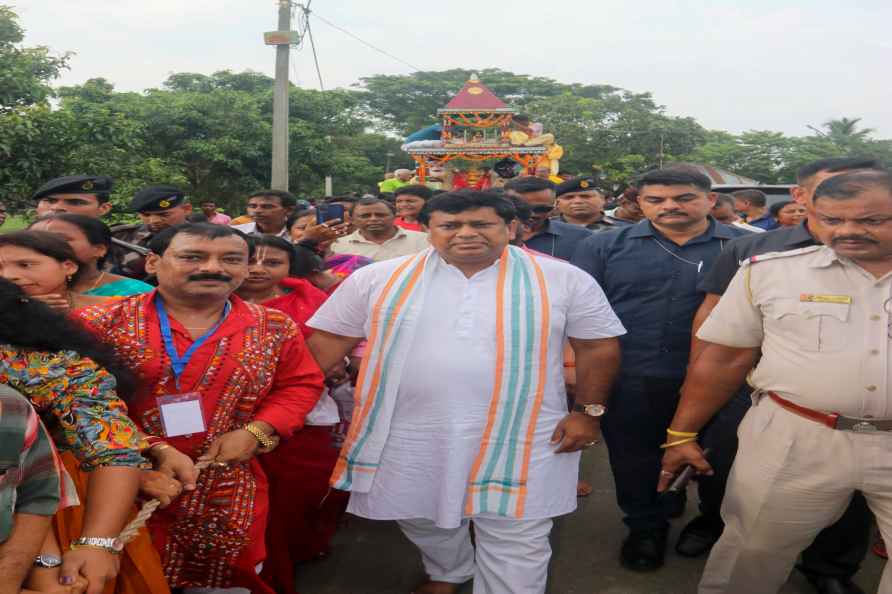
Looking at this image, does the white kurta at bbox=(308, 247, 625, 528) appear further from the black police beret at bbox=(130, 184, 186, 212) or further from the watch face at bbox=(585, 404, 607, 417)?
the black police beret at bbox=(130, 184, 186, 212)

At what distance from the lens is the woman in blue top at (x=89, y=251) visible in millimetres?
3113

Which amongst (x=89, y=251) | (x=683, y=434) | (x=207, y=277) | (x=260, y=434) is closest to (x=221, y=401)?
(x=260, y=434)

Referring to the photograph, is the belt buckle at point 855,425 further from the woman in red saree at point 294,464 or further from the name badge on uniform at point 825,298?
the woman in red saree at point 294,464

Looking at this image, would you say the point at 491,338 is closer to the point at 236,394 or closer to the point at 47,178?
the point at 236,394

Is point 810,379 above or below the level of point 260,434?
above

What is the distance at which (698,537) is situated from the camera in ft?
11.3

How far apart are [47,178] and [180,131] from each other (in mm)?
13398

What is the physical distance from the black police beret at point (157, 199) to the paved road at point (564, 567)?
2.29 metres

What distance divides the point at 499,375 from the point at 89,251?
1.87 m

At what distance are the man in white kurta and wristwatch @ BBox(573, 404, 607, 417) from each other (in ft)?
0.07

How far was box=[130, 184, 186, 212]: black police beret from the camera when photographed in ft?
15.1

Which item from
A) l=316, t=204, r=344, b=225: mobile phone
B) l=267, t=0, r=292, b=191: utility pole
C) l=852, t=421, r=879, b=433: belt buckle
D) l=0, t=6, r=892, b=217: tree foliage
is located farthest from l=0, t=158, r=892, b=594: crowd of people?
l=267, t=0, r=292, b=191: utility pole

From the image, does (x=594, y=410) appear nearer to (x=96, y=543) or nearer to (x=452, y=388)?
(x=452, y=388)

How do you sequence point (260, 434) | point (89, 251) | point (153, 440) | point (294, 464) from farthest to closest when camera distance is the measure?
1. point (89, 251)
2. point (294, 464)
3. point (260, 434)
4. point (153, 440)
